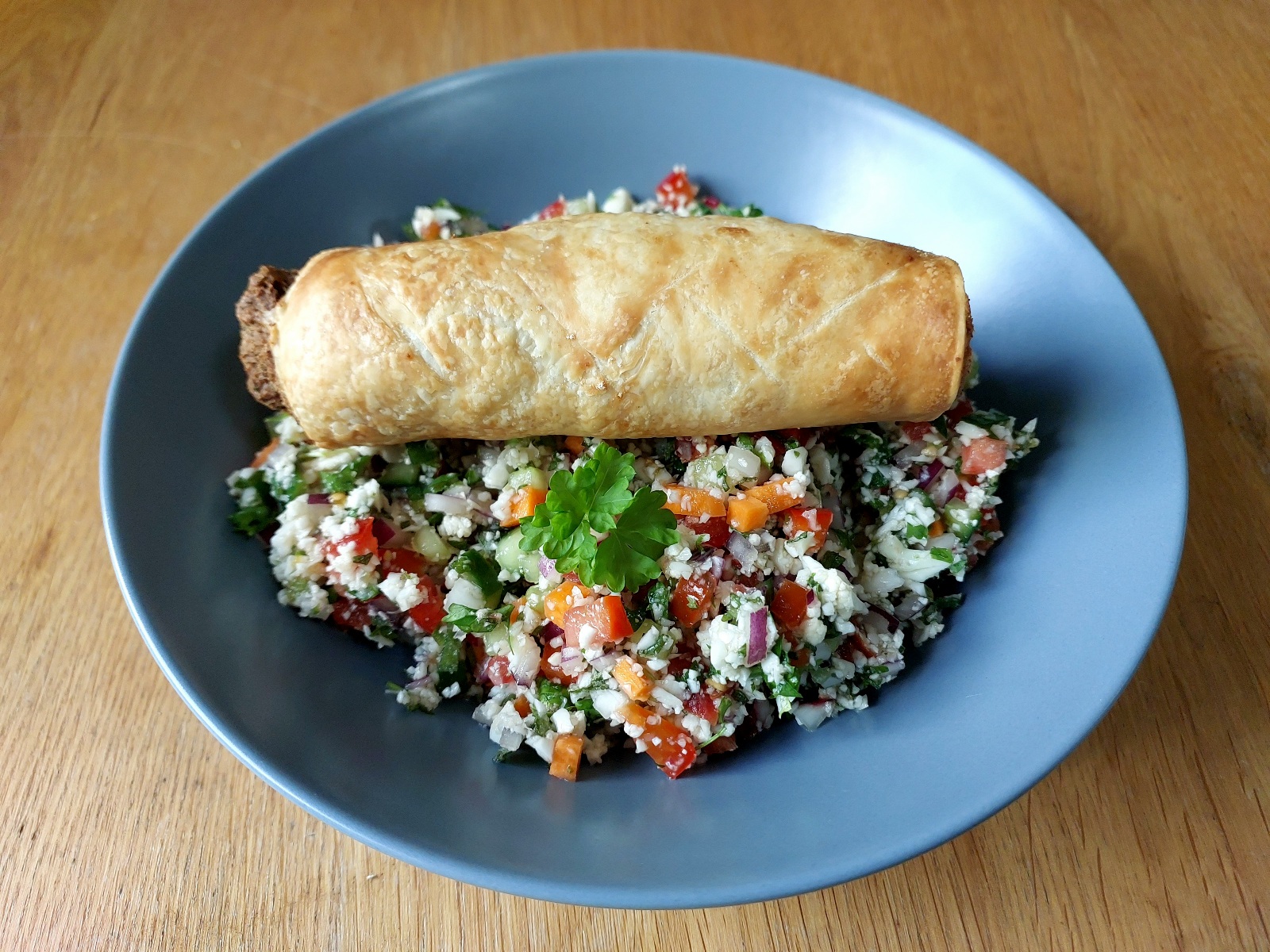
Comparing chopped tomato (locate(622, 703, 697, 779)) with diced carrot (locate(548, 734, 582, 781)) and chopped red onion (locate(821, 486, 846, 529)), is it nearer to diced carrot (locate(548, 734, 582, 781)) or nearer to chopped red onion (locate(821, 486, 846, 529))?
diced carrot (locate(548, 734, 582, 781))

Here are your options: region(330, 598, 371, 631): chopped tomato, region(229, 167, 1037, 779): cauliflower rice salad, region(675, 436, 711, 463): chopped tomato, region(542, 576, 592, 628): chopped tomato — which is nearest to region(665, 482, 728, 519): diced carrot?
region(229, 167, 1037, 779): cauliflower rice salad

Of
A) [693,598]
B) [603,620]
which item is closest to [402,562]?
[603,620]

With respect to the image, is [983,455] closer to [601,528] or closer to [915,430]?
[915,430]

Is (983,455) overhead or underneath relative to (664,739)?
overhead

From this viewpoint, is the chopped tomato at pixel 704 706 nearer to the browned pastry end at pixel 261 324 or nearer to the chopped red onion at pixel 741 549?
the chopped red onion at pixel 741 549

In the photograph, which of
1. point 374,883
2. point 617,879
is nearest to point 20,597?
point 374,883

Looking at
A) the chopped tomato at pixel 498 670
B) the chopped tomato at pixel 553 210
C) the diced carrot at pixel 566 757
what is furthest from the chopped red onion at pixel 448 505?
the chopped tomato at pixel 553 210

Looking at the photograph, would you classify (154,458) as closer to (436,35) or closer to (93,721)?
(93,721)
